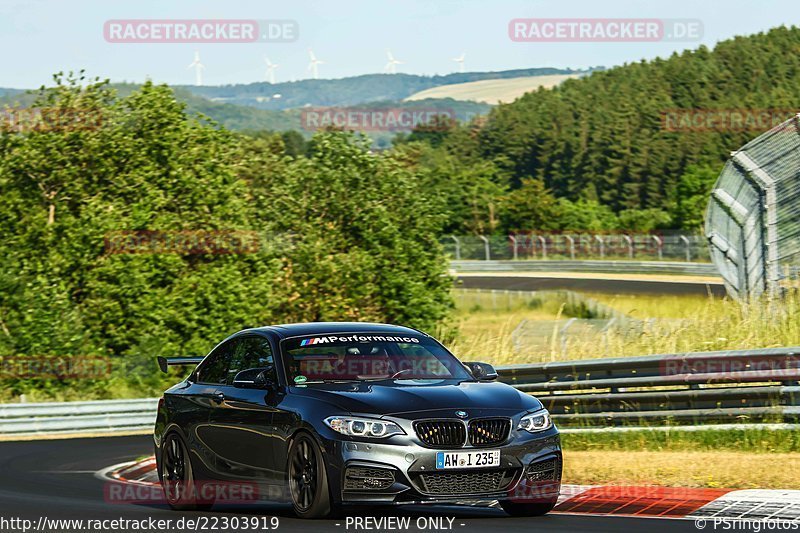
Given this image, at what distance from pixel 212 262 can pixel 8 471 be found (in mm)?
28249

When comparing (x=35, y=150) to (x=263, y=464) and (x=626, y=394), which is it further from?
(x=263, y=464)

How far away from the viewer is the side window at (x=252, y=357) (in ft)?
32.4

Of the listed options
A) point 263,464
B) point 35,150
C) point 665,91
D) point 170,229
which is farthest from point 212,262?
point 665,91

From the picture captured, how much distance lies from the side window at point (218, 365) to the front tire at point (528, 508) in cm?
270

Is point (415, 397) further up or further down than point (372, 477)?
further up

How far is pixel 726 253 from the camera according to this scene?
60.7 ft

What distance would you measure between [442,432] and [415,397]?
37 centimetres

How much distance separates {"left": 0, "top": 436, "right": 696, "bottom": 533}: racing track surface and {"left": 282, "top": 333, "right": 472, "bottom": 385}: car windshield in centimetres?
104
